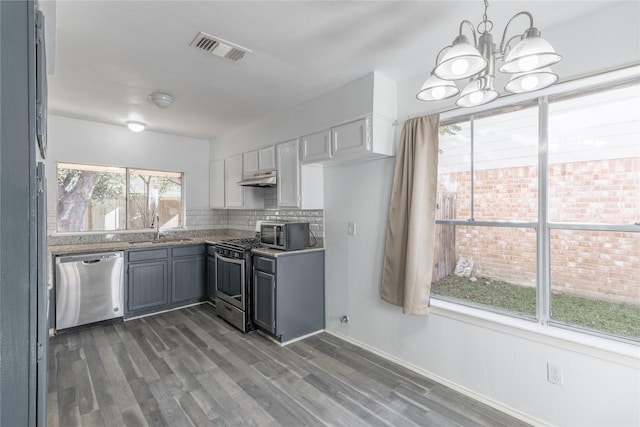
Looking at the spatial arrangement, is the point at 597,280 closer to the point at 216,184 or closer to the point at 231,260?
the point at 231,260

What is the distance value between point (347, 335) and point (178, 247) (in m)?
2.55

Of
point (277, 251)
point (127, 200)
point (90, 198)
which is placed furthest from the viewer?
point (127, 200)

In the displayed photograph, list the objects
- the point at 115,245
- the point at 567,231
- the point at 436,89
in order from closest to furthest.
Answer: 1. the point at 436,89
2. the point at 567,231
3. the point at 115,245

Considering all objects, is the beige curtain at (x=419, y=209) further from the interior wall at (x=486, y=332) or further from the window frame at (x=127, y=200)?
the window frame at (x=127, y=200)

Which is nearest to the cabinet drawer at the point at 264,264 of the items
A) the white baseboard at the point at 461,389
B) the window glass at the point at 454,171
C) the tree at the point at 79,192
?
the white baseboard at the point at 461,389

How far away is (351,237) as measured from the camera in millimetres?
3152

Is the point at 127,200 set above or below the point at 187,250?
above

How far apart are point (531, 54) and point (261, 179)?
120 inches

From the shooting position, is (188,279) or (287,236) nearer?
(287,236)

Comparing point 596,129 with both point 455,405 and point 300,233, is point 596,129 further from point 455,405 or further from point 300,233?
point 300,233

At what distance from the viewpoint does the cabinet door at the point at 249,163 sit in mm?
4075

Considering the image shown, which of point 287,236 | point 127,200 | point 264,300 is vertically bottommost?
point 264,300

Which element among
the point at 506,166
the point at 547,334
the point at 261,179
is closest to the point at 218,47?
the point at 261,179

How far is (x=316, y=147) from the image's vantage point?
10.3 feet
